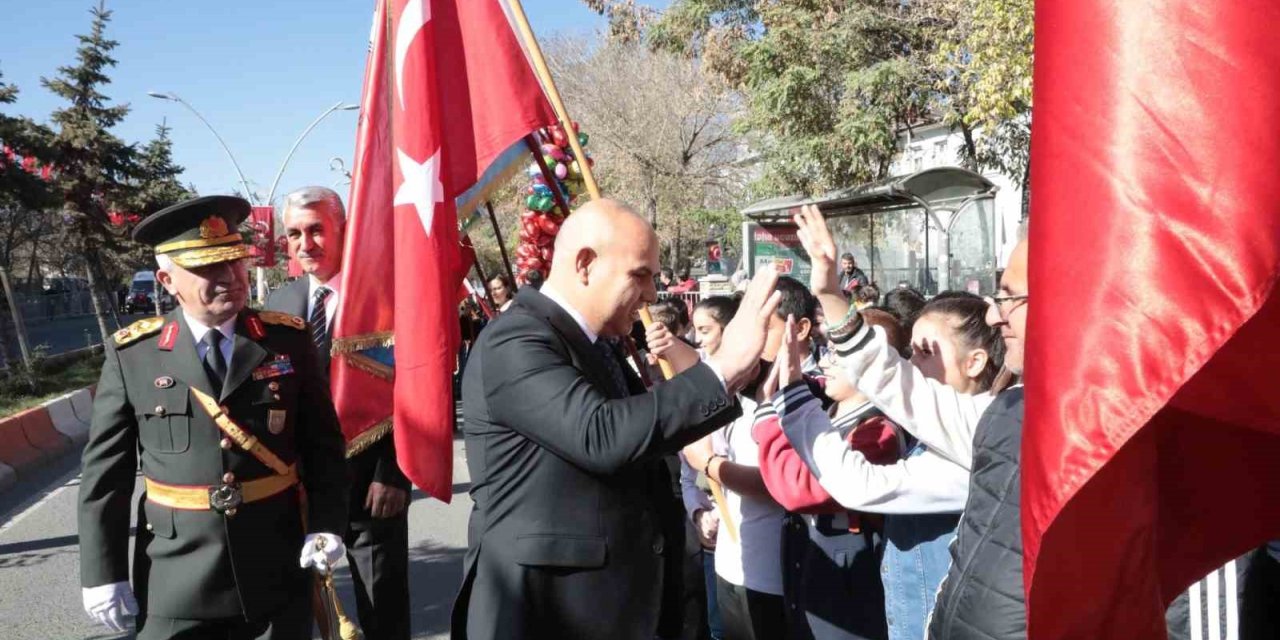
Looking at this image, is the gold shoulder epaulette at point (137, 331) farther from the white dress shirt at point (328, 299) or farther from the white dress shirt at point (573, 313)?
the white dress shirt at point (573, 313)

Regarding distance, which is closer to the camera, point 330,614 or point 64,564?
point 330,614

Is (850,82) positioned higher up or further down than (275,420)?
higher up

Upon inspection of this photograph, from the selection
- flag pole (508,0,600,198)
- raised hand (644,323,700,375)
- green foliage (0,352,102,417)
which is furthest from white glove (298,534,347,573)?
green foliage (0,352,102,417)

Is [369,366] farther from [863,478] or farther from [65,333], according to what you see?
[65,333]

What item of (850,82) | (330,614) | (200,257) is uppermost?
(850,82)

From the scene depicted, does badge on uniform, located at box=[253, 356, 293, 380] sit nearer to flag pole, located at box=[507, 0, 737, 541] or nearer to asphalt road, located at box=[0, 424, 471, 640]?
flag pole, located at box=[507, 0, 737, 541]

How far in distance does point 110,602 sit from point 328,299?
164 cm

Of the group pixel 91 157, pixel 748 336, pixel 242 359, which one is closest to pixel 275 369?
pixel 242 359

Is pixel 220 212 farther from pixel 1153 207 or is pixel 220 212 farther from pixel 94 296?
pixel 94 296

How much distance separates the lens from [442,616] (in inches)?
200

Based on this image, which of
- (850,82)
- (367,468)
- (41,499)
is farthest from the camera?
(850,82)

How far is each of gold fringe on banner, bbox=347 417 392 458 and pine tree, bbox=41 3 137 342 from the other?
66.8ft

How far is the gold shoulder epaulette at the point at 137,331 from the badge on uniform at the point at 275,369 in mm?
368

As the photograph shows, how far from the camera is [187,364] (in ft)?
10.3
